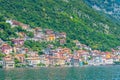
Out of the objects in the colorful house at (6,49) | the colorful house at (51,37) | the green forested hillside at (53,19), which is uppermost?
the green forested hillside at (53,19)

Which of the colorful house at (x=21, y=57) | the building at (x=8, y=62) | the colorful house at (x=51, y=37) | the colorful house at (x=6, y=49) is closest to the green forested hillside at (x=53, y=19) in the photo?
the colorful house at (x=51, y=37)

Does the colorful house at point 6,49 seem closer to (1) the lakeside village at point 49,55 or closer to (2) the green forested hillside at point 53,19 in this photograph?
(1) the lakeside village at point 49,55

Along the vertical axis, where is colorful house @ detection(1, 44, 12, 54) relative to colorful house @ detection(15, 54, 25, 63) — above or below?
above

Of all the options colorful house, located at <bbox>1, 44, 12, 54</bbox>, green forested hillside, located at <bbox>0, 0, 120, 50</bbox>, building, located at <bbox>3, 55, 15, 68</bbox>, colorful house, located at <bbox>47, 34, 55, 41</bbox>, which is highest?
green forested hillside, located at <bbox>0, 0, 120, 50</bbox>

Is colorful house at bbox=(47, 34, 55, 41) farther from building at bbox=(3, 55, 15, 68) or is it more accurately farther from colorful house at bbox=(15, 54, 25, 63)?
building at bbox=(3, 55, 15, 68)

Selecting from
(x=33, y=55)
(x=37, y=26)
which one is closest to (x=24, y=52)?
(x=33, y=55)

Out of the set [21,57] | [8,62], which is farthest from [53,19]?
[8,62]

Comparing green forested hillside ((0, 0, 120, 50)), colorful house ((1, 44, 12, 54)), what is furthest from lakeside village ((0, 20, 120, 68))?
green forested hillside ((0, 0, 120, 50))

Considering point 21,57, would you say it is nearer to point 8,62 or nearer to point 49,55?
point 8,62

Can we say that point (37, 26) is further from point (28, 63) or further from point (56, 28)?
point (28, 63)
